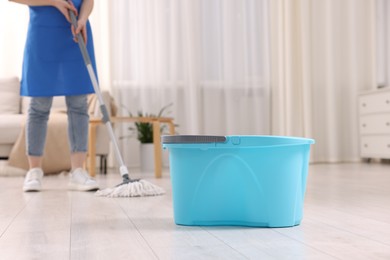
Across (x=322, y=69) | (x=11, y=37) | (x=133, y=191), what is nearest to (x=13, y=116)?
(x=11, y=37)

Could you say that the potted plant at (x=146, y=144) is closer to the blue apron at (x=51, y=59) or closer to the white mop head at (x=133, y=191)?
the blue apron at (x=51, y=59)

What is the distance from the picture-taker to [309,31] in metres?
5.13

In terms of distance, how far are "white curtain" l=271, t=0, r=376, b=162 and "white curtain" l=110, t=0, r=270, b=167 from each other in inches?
5.2

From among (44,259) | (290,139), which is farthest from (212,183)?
(44,259)

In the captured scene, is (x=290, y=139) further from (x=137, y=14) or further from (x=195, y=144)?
(x=137, y=14)

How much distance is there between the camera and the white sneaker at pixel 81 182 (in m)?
2.65

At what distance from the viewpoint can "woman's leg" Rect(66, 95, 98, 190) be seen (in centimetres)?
268

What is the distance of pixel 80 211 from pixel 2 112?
2806 mm

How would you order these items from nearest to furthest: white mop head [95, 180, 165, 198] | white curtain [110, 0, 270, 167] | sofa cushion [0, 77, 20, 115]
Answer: white mop head [95, 180, 165, 198], sofa cushion [0, 77, 20, 115], white curtain [110, 0, 270, 167]

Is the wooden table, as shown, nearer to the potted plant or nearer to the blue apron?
the potted plant

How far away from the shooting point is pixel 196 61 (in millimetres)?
4977

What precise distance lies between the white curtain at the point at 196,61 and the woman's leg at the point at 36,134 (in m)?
2.19

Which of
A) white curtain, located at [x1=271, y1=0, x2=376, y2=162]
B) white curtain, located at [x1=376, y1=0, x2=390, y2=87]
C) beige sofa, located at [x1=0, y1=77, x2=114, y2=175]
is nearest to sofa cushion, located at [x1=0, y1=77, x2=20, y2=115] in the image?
beige sofa, located at [x1=0, y1=77, x2=114, y2=175]

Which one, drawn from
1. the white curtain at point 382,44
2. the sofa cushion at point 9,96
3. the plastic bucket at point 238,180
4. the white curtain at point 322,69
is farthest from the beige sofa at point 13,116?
the plastic bucket at point 238,180
